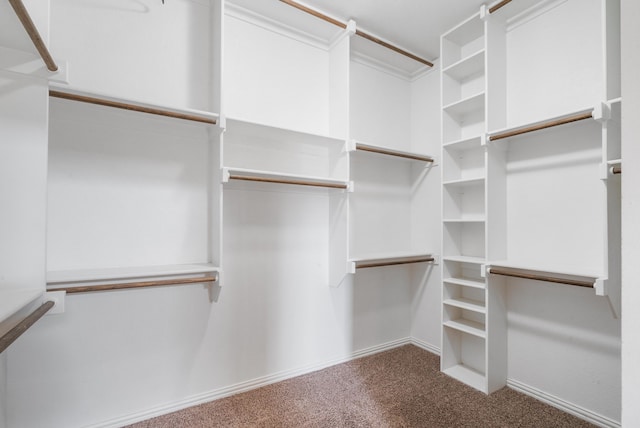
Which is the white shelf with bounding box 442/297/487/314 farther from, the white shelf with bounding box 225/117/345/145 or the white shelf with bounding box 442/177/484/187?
the white shelf with bounding box 225/117/345/145

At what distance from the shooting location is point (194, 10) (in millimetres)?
1965

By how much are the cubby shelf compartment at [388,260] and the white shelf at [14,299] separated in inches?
65.6

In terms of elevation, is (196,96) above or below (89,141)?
above

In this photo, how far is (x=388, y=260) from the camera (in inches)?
94.5

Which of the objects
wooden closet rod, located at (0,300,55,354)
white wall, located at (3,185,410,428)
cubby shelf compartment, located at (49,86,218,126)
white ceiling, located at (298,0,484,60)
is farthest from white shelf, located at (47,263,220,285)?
white ceiling, located at (298,0,484,60)

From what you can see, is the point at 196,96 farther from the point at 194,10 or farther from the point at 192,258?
the point at 192,258

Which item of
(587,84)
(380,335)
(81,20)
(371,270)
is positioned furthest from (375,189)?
(81,20)

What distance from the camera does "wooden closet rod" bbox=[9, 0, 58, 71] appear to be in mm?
868

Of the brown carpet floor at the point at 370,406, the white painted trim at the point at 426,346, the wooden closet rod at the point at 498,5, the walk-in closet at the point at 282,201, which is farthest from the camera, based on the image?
the white painted trim at the point at 426,346

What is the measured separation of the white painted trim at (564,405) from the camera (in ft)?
5.74

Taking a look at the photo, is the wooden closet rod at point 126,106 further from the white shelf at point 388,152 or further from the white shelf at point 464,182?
the white shelf at point 464,182

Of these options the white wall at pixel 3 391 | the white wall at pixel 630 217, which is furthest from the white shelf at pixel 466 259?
the white wall at pixel 3 391

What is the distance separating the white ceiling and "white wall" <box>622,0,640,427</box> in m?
1.80

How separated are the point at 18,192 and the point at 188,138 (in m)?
0.88
